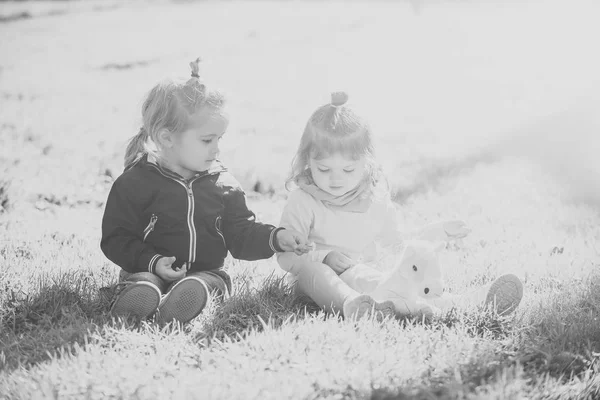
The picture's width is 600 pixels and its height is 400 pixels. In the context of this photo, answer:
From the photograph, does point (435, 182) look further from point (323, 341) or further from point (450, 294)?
point (323, 341)

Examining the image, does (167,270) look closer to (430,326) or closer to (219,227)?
(219,227)

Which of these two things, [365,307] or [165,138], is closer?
[365,307]

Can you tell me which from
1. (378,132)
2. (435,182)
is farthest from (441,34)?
(435,182)

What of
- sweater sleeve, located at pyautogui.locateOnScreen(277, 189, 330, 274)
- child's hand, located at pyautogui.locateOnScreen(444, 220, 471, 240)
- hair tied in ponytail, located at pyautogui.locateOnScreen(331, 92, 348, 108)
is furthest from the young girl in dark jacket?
child's hand, located at pyautogui.locateOnScreen(444, 220, 471, 240)

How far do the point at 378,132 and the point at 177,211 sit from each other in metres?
6.02

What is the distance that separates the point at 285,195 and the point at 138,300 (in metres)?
3.17

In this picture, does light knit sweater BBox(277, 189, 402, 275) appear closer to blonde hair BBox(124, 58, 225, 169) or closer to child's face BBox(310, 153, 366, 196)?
child's face BBox(310, 153, 366, 196)

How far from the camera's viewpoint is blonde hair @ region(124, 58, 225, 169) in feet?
12.7

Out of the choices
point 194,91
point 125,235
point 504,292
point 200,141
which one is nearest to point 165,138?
point 200,141

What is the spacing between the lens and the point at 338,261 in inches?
156

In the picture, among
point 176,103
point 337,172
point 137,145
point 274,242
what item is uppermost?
point 176,103

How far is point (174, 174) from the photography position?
396 centimetres

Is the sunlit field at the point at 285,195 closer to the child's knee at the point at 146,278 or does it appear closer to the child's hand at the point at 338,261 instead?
the child's knee at the point at 146,278

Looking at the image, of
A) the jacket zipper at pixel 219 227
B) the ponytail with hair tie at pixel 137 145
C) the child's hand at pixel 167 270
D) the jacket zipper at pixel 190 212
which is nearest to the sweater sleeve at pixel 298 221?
the jacket zipper at pixel 219 227
